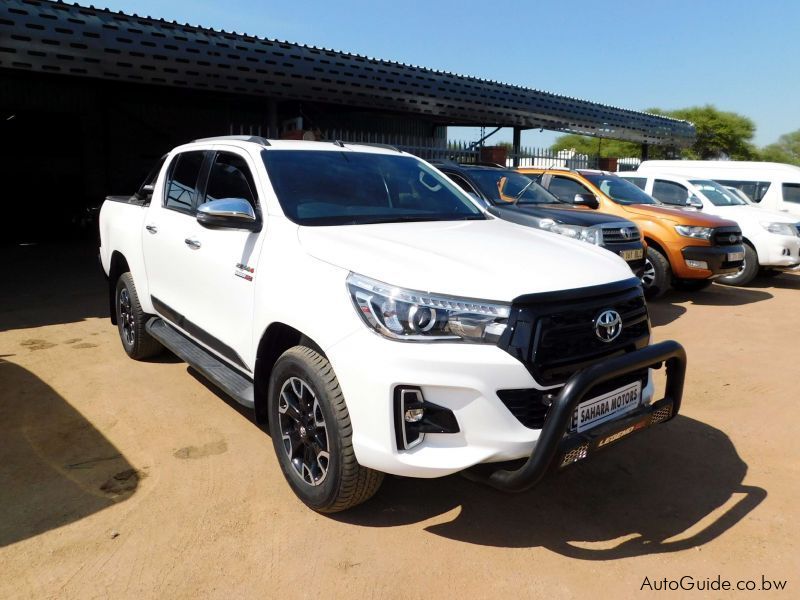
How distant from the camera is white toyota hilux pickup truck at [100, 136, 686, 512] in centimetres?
243

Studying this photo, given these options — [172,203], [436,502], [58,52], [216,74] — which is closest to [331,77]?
[216,74]

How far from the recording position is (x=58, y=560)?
2.62 m

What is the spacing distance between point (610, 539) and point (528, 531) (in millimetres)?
368

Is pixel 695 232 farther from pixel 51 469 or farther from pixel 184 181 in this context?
pixel 51 469

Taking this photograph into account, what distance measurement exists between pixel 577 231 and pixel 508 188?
148cm

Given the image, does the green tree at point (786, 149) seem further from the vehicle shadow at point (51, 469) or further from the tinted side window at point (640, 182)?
the vehicle shadow at point (51, 469)

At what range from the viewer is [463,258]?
2.80 m

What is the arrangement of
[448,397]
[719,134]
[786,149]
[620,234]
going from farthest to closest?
[786,149] → [719,134] → [620,234] → [448,397]

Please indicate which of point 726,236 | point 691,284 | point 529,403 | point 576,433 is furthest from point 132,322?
point 691,284

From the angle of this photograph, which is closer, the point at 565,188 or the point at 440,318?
the point at 440,318

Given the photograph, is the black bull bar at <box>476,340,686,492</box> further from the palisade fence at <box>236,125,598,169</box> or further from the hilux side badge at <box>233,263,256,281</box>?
the palisade fence at <box>236,125,598,169</box>

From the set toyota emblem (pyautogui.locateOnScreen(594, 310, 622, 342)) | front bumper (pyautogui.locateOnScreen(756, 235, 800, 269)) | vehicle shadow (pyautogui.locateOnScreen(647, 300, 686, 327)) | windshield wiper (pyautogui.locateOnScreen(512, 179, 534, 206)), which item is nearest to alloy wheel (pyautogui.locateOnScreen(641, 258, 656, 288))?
vehicle shadow (pyautogui.locateOnScreen(647, 300, 686, 327))

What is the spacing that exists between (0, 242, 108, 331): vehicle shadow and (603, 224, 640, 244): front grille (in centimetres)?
591

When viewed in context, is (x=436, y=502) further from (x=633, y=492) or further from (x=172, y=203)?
(x=172, y=203)
